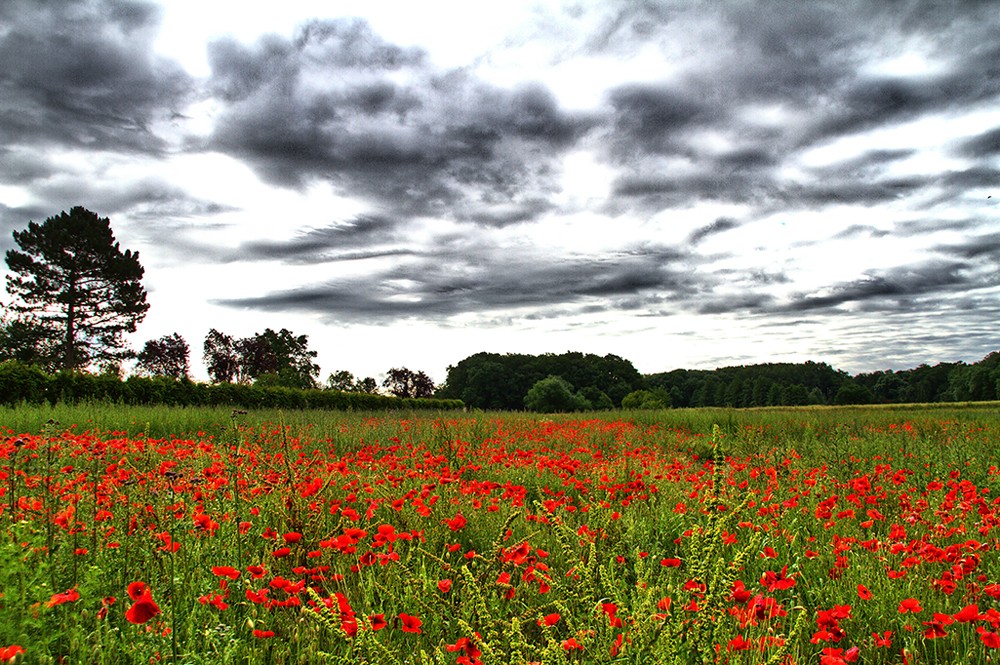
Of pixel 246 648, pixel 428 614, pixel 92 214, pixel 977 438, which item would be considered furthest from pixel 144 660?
pixel 92 214

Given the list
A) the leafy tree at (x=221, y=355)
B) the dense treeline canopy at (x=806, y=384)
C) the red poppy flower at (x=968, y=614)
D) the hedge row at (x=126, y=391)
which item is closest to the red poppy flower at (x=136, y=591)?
the red poppy flower at (x=968, y=614)

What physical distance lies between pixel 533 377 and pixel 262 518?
200 ft

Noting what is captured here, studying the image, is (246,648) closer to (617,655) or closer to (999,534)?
(617,655)

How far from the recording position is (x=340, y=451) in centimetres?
895

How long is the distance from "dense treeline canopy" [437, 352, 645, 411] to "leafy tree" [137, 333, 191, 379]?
88.4 feet

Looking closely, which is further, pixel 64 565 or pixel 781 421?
pixel 781 421

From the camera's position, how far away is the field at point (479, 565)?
6.99 feet

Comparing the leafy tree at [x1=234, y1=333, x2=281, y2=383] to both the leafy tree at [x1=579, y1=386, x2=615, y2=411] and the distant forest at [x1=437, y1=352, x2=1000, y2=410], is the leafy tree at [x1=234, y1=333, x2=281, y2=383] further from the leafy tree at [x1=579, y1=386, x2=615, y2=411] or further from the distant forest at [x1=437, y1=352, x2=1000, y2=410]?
the leafy tree at [x1=579, y1=386, x2=615, y2=411]

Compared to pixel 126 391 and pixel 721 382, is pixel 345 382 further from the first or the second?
pixel 721 382

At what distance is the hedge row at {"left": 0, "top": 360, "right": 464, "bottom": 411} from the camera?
53.0ft

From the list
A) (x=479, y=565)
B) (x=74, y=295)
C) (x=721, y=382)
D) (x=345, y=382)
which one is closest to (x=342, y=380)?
(x=345, y=382)

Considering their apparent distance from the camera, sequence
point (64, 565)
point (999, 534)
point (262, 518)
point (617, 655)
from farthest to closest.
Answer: point (999, 534)
point (262, 518)
point (64, 565)
point (617, 655)

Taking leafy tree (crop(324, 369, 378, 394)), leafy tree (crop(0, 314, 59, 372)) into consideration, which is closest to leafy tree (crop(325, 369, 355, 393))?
leafy tree (crop(324, 369, 378, 394))

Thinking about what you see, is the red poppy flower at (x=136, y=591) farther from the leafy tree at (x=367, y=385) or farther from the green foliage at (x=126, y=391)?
the leafy tree at (x=367, y=385)
